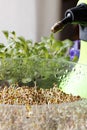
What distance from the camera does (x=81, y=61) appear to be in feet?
1.09

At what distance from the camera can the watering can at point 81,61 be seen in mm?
285

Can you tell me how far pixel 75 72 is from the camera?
330 millimetres

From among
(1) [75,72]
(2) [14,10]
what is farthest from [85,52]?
(2) [14,10]

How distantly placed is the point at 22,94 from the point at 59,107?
0.06 meters

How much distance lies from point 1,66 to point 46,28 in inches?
42.2

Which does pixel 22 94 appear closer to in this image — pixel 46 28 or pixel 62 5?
pixel 46 28

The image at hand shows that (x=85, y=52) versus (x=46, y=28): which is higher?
(x=85, y=52)

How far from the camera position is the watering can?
0.93 ft

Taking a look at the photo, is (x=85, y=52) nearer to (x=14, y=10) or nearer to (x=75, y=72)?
(x=75, y=72)

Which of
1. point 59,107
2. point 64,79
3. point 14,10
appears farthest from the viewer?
point 14,10

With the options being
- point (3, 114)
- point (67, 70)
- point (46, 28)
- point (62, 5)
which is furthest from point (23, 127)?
point (62, 5)

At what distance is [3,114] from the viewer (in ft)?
0.79

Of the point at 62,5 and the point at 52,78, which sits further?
the point at 62,5

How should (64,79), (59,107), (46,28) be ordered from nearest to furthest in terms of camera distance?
(59,107)
(64,79)
(46,28)
